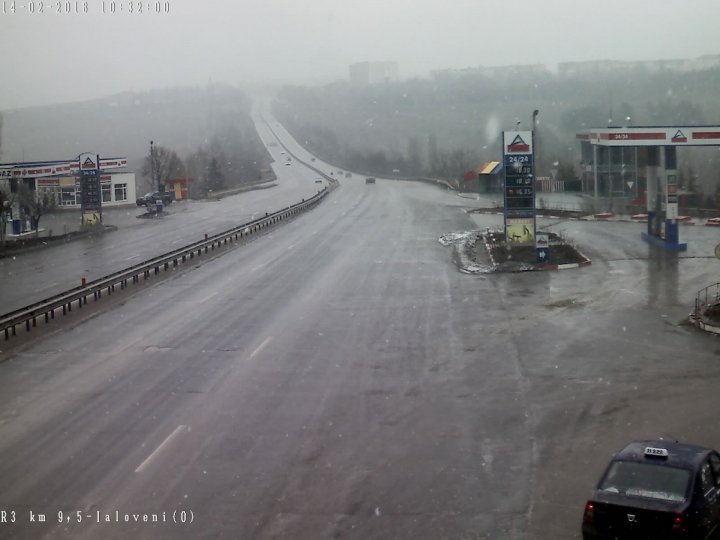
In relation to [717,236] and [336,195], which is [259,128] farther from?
[717,236]

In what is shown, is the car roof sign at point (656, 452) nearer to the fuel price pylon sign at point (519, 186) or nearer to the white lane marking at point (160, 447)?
the white lane marking at point (160, 447)

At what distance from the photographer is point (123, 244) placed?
4034 centimetres

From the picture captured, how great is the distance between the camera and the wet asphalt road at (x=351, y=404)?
880cm

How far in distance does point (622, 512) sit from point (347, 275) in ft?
68.9

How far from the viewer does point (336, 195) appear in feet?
232

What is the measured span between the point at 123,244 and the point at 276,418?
99.3 feet

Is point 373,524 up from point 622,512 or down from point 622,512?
down

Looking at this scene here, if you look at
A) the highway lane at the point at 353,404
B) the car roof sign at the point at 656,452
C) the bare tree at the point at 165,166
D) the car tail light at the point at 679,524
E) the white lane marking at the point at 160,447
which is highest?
the bare tree at the point at 165,166

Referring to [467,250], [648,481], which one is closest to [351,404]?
[648,481]

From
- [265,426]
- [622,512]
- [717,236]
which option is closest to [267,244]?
[717,236]

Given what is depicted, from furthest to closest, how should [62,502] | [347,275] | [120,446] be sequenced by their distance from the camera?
1. [347,275]
2. [120,446]
3. [62,502]

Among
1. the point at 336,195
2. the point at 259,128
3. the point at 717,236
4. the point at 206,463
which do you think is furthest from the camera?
the point at 259,128

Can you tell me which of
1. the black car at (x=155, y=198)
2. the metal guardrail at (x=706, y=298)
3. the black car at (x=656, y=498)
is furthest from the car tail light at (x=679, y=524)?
the black car at (x=155, y=198)

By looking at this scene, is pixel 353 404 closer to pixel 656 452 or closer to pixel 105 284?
pixel 656 452
